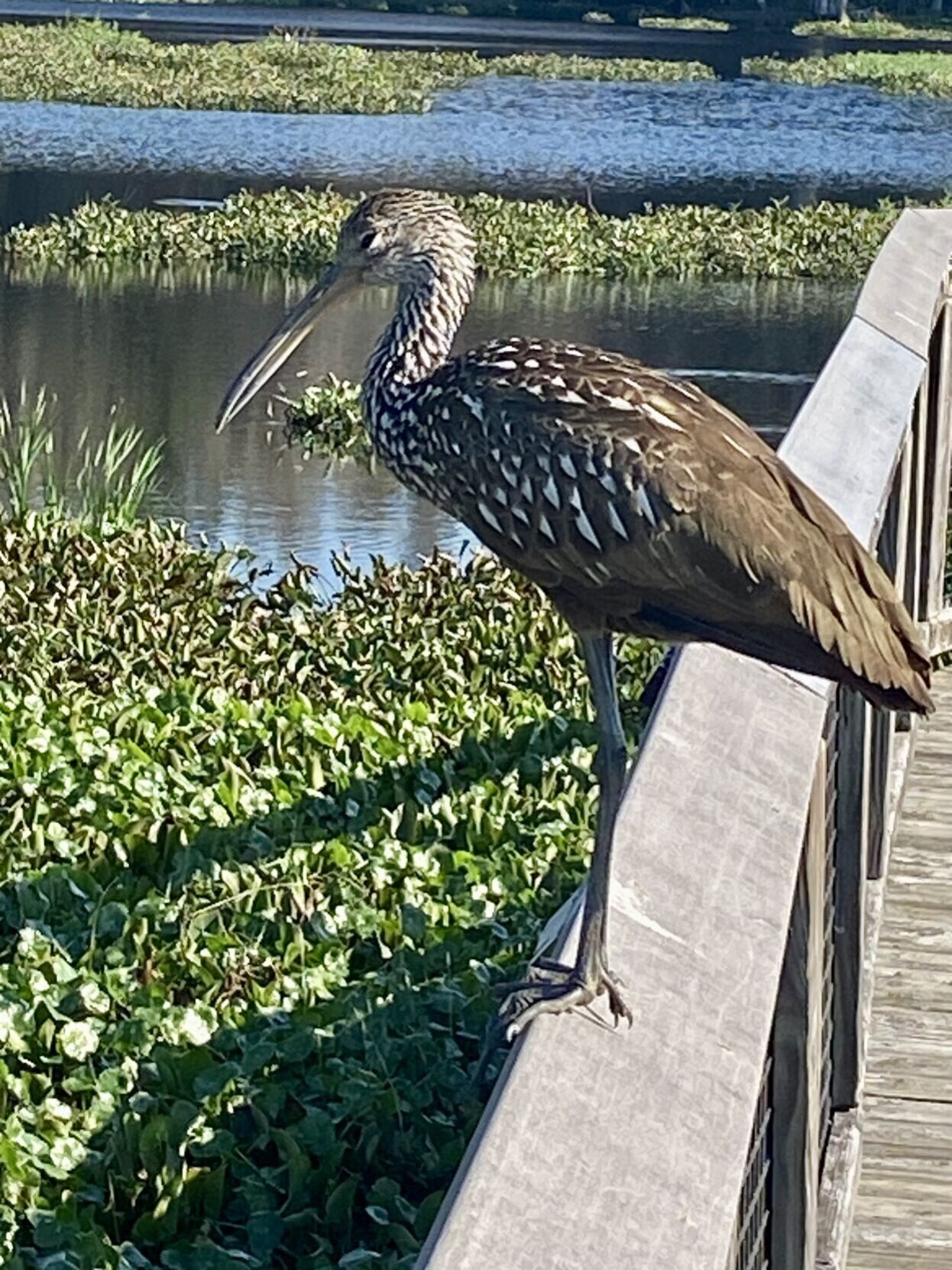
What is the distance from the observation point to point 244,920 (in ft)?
17.2

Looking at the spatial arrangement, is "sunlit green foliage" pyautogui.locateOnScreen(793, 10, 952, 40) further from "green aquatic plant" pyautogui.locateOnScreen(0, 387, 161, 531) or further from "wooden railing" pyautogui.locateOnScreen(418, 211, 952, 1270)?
"wooden railing" pyautogui.locateOnScreen(418, 211, 952, 1270)

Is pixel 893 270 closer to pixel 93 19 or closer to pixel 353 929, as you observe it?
pixel 353 929

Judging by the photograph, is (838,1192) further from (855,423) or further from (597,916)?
(597,916)

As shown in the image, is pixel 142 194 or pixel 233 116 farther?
pixel 233 116

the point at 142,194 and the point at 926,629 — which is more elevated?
the point at 926,629

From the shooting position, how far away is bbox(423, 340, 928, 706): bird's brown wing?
306cm

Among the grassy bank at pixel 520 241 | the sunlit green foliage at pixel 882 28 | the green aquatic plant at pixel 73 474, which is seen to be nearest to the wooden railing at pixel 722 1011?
the green aquatic plant at pixel 73 474

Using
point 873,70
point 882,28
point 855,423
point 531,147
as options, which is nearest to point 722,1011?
point 855,423

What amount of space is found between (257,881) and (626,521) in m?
2.36

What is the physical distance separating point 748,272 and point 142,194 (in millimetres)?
7766

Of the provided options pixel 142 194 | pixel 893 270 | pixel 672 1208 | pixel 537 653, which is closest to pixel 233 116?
pixel 142 194

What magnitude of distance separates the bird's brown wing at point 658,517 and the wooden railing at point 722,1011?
0.09 m

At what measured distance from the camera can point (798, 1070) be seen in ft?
10.2

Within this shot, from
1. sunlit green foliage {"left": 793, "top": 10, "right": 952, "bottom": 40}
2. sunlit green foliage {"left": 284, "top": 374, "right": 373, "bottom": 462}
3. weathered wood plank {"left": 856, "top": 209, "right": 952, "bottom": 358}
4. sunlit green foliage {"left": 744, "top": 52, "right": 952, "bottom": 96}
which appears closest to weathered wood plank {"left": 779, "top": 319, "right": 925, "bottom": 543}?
weathered wood plank {"left": 856, "top": 209, "right": 952, "bottom": 358}
